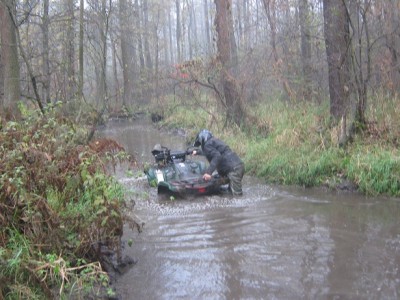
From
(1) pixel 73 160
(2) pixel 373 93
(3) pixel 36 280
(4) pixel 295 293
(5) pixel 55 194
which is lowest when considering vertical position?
(4) pixel 295 293

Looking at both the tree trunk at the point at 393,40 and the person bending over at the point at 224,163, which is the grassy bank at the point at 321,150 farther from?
the person bending over at the point at 224,163

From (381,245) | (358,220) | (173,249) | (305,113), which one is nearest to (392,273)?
(381,245)

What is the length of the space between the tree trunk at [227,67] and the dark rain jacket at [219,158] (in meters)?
4.94

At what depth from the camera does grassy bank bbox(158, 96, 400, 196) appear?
9008 mm

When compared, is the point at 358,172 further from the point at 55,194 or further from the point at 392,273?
the point at 55,194

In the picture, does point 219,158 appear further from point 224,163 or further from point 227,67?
point 227,67

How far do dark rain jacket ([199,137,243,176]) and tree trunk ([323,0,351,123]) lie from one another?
2.83 metres

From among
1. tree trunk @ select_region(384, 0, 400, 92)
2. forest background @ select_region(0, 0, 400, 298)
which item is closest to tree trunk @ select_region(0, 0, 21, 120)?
forest background @ select_region(0, 0, 400, 298)

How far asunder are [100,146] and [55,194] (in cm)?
150

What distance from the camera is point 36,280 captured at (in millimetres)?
4246

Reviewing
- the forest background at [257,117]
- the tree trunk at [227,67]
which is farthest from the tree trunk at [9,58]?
the tree trunk at [227,67]

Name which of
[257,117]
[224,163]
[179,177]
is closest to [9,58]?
[179,177]

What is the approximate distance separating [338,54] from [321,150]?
2378 millimetres

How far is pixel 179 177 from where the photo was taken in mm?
9539
